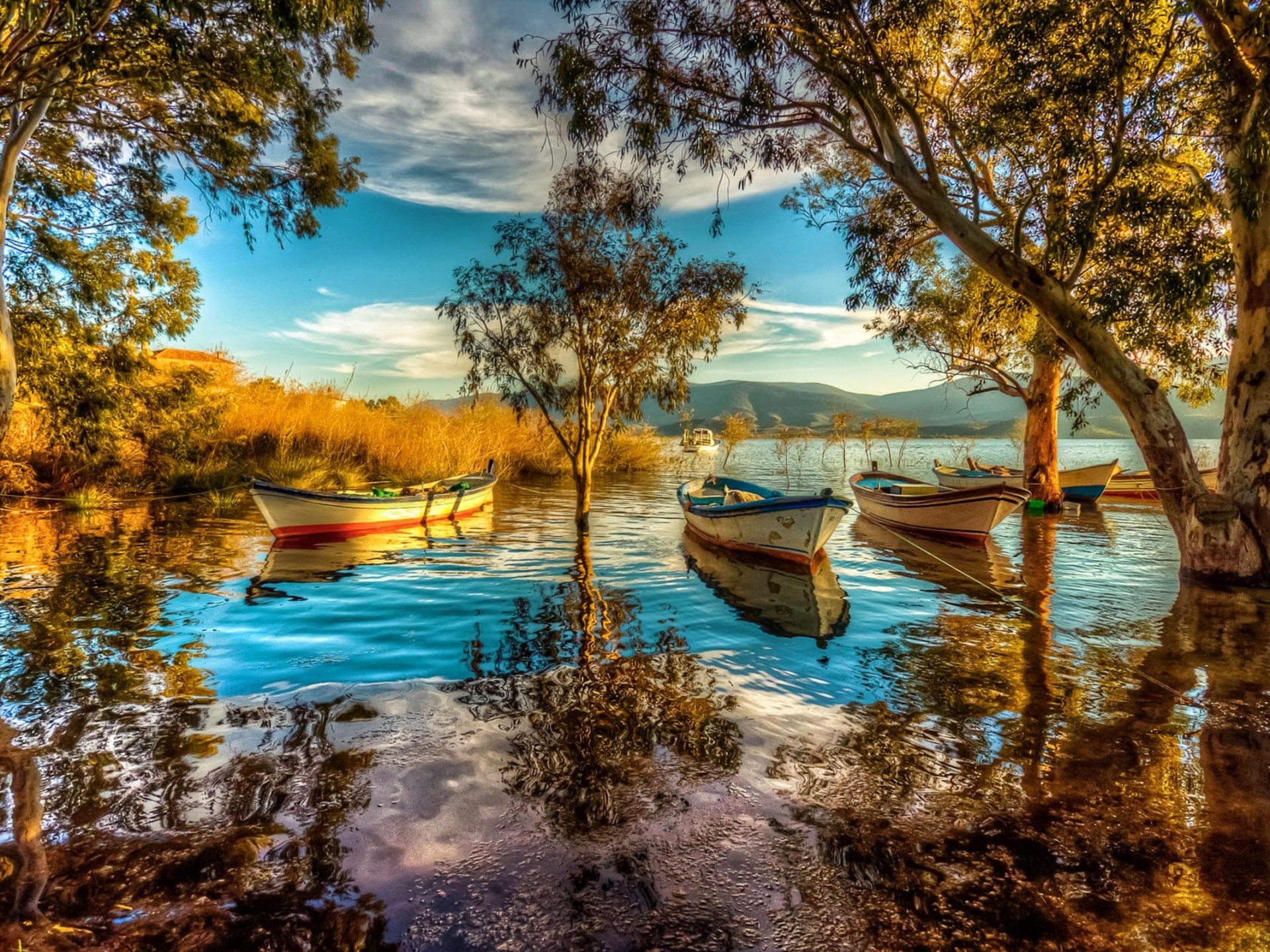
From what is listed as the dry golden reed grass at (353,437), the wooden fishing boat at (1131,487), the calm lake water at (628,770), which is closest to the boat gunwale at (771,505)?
the calm lake water at (628,770)

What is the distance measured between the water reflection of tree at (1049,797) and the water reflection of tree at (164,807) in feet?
7.66

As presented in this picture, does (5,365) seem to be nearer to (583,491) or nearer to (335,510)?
(335,510)

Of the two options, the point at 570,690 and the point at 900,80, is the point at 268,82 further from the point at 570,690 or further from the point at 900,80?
the point at 570,690

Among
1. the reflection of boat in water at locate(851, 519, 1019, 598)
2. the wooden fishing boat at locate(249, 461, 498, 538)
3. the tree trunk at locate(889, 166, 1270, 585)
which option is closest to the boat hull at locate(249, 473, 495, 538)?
the wooden fishing boat at locate(249, 461, 498, 538)

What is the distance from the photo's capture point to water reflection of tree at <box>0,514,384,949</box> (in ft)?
7.48

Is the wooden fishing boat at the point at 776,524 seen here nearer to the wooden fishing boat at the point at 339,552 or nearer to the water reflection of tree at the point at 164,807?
the wooden fishing boat at the point at 339,552

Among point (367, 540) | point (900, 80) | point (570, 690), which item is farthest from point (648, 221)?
point (570, 690)

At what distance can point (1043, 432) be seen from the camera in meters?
17.7

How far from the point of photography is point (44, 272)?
1154 cm

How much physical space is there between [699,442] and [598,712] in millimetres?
50779

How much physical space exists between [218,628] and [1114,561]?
14187 millimetres

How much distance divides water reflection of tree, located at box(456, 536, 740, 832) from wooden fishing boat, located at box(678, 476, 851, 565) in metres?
4.02

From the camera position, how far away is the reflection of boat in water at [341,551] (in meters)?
9.13

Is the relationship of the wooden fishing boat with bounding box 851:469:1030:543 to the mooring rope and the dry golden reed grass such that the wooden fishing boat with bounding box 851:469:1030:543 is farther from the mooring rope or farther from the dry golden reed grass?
the mooring rope
